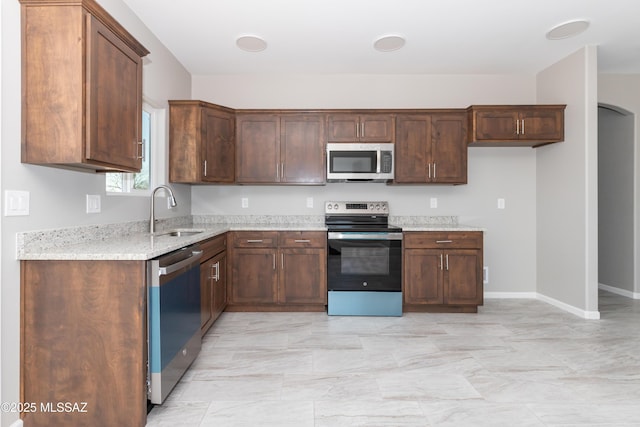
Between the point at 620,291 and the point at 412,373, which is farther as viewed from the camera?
the point at 620,291

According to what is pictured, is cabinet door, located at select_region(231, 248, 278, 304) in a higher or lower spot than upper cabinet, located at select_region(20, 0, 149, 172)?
lower

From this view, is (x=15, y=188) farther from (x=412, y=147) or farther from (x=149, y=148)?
(x=412, y=147)

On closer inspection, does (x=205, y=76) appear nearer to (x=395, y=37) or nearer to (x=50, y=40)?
(x=395, y=37)

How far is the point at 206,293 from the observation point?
316 centimetres

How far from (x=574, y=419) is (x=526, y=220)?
295 centimetres

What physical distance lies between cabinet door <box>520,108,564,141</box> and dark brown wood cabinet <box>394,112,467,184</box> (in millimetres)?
607

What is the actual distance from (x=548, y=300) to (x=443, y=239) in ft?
5.13

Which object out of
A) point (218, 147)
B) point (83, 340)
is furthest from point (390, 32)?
point (83, 340)

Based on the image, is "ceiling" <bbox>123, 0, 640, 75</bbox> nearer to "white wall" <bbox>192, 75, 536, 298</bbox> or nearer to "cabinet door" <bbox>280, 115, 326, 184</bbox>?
"white wall" <bbox>192, 75, 536, 298</bbox>

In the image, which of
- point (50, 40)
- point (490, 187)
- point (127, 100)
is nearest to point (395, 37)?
point (490, 187)

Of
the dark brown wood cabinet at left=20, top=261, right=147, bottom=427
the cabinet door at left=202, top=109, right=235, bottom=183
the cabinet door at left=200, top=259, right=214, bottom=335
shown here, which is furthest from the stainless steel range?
the dark brown wood cabinet at left=20, top=261, right=147, bottom=427

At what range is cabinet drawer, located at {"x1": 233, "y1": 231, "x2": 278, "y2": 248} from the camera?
3.87m

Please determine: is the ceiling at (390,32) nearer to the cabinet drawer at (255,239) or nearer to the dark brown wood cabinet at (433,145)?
the dark brown wood cabinet at (433,145)

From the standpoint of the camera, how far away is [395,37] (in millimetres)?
3465
